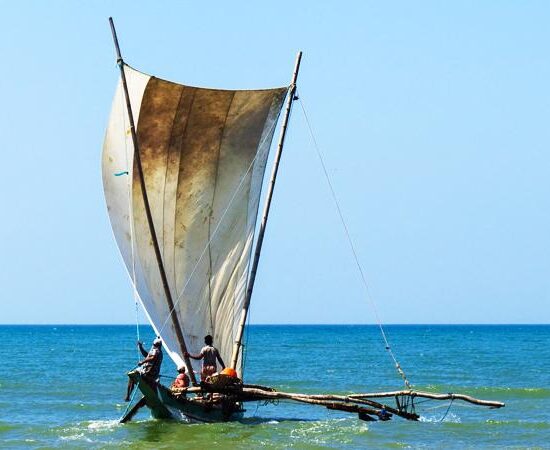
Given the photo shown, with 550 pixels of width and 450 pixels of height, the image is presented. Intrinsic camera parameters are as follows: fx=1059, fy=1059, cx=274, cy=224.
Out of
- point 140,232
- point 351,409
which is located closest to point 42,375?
point 140,232

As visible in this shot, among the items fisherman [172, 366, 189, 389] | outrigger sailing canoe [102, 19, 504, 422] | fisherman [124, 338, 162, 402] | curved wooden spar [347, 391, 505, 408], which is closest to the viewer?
curved wooden spar [347, 391, 505, 408]

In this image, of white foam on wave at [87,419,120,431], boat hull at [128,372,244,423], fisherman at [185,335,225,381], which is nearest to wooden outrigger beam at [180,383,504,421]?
boat hull at [128,372,244,423]

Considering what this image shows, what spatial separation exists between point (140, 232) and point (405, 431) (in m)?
7.48

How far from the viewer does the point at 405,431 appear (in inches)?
944

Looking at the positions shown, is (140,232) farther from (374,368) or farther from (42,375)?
(374,368)

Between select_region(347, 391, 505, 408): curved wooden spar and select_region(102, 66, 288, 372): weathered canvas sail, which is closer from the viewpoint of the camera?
select_region(347, 391, 505, 408): curved wooden spar

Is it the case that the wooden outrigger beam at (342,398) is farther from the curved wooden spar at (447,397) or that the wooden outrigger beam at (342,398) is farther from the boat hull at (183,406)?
the boat hull at (183,406)

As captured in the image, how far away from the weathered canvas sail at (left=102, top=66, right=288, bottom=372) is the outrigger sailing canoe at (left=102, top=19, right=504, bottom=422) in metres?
0.02

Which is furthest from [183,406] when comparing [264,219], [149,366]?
[264,219]

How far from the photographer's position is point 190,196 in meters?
23.1

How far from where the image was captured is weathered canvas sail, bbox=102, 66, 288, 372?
2284 cm

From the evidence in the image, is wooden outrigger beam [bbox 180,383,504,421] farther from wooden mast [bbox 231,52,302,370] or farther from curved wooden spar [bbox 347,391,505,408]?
wooden mast [bbox 231,52,302,370]

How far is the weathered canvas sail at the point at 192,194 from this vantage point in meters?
22.8

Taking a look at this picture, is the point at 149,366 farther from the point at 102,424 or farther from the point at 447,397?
the point at 447,397
